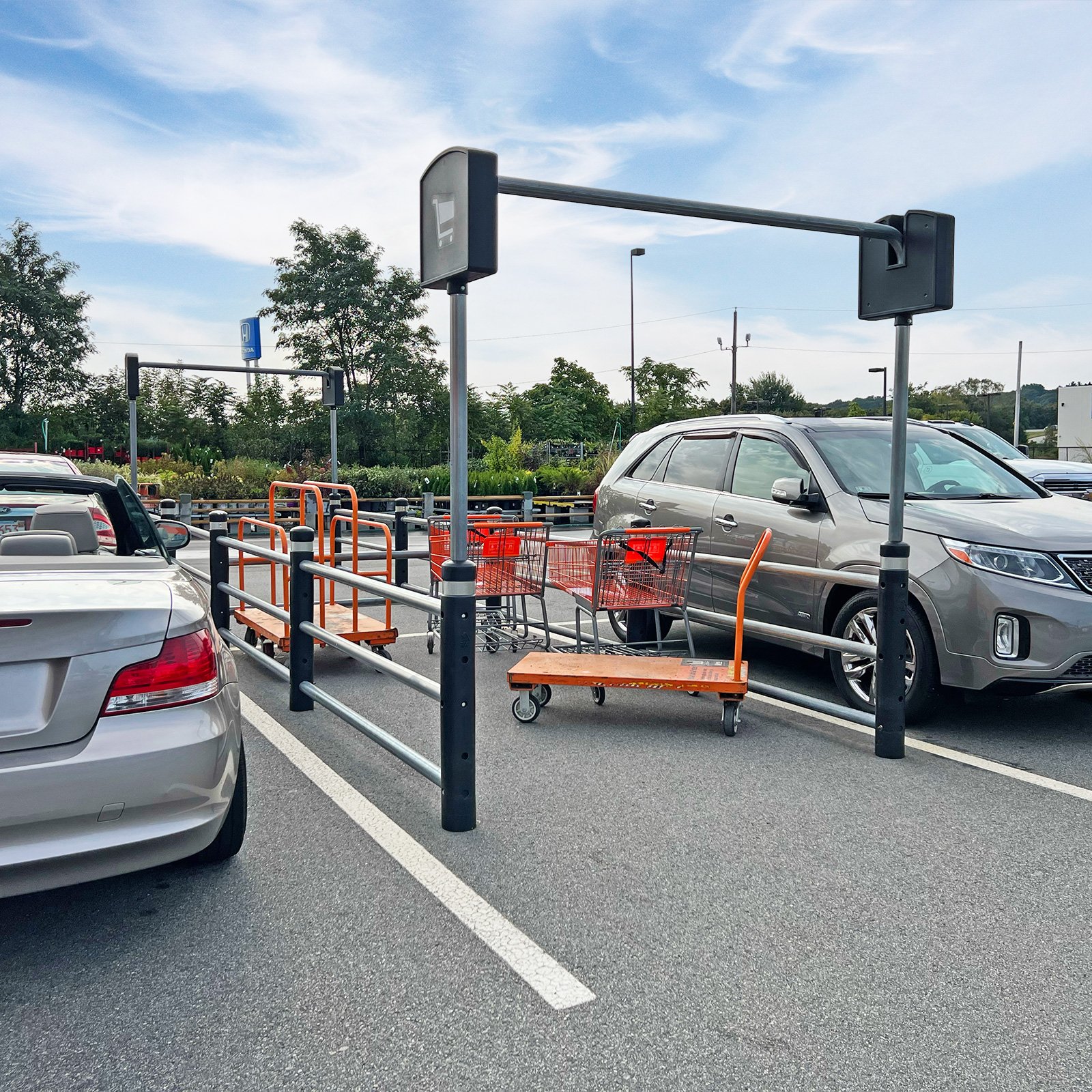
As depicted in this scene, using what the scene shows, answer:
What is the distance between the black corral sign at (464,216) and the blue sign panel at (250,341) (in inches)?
1365

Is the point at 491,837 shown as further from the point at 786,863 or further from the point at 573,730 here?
the point at 573,730

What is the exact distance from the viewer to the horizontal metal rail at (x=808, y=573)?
5805 millimetres

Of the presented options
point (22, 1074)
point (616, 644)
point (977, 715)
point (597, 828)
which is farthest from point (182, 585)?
point (977, 715)

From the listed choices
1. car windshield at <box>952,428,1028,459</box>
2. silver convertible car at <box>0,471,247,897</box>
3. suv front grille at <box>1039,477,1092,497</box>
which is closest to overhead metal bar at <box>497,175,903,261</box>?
silver convertible car at <box>0,471,247,897</box>

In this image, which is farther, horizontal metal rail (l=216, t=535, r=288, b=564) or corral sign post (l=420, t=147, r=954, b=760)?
horizontal metal rail (l=216, t=535, r=288, b=564)

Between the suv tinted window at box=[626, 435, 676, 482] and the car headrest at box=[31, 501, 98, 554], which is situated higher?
the suv tinted window at box=[626, 435, 676, 482]

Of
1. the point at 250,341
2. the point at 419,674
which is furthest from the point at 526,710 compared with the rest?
the point at 250,341

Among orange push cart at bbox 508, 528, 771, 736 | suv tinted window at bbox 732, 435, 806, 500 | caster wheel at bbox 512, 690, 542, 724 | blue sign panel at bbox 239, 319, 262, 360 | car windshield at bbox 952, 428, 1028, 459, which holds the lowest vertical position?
caster wheel at bbox 512, 690, 542, 724

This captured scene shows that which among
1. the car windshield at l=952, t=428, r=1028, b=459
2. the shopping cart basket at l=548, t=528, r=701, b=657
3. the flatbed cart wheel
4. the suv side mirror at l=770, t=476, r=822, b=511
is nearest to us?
the flatbed cart wheel

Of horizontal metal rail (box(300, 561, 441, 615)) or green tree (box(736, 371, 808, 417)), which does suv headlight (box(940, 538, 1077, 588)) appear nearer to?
horizontal metal rail (box(300, 561, 441, 615))

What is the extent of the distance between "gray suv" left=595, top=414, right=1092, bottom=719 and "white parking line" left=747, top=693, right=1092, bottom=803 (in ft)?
0.65

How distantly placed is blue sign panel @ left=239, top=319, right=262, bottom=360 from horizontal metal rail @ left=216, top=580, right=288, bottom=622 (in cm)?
3102

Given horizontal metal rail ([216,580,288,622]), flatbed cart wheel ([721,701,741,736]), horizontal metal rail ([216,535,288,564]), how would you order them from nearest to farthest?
flatbed cart wheel ([721,701,741,736]) < horizontal metal rail ([216,535,288,564]) < horizontal metal rail ([216,580,288,622])

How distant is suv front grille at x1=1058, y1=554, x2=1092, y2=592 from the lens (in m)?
5.52
